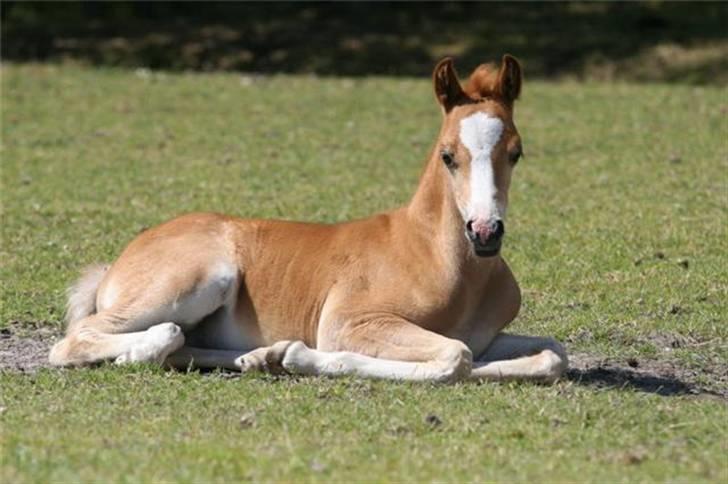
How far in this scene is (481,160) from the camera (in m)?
7.65

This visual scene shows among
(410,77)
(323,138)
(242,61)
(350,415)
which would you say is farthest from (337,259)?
(242,61)

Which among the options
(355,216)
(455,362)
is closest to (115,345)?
(455,362)

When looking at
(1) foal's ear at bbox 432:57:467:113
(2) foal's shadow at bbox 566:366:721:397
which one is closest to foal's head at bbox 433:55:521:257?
(1) foal's ear at bbox 432:57:467:113

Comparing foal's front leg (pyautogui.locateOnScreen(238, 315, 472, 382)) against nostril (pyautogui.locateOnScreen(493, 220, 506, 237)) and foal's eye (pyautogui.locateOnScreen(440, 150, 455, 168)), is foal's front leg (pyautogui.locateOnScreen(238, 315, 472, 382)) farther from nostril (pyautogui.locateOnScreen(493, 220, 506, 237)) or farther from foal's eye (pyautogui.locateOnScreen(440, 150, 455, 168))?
foal's eye (pyautogui.locateOnScreen(440, 150, 455, 168))

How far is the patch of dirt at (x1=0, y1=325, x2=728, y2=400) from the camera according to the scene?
805cm

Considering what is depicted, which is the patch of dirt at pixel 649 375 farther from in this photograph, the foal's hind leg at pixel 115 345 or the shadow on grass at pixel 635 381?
the foal's hind leg at pixel 115 345

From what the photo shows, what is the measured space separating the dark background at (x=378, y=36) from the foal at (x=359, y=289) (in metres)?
16.2

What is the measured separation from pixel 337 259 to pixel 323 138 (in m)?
9.72

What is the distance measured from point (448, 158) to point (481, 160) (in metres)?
0.27

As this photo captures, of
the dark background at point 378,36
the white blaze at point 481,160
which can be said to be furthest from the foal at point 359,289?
the dark background at point 378,36

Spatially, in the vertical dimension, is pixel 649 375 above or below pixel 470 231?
below

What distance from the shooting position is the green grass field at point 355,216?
6.38 metres

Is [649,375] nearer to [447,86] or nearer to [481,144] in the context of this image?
[481,144]

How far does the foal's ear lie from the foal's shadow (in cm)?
147
